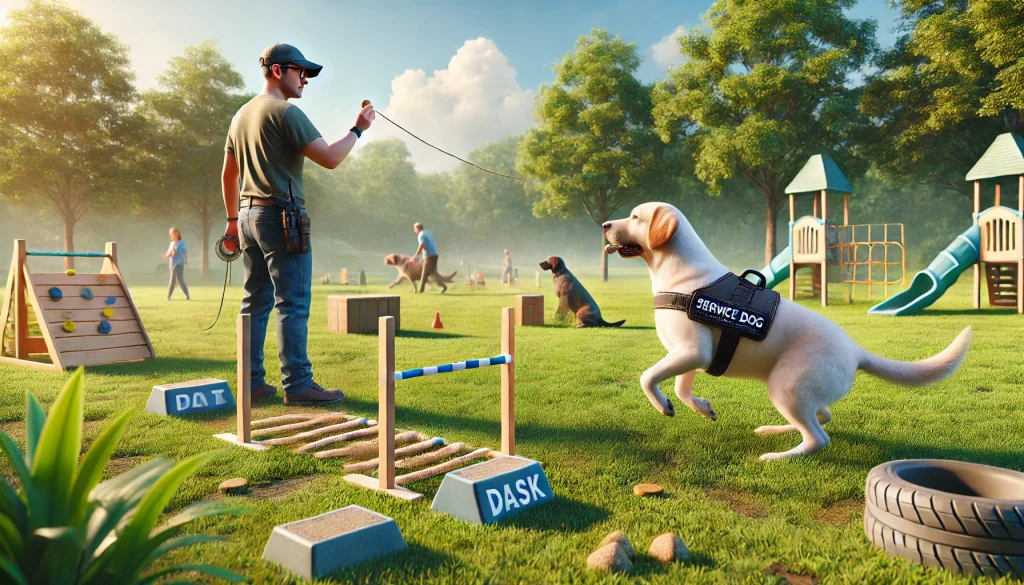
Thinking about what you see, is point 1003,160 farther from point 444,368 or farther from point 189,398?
point 189,398

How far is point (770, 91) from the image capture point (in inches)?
893

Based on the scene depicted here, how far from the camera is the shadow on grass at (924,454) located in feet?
12.2

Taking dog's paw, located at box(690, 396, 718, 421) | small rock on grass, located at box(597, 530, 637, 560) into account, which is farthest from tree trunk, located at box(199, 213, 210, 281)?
small rock on grass, located at box(597, 530, 637, 560)

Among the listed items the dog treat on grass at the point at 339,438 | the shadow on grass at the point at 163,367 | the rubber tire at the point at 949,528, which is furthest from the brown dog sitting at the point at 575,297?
the rubber tire at the point at 949,528

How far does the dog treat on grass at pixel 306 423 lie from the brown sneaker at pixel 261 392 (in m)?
0.94

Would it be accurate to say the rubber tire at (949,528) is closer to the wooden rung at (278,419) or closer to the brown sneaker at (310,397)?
the wooden rung at (278,419)

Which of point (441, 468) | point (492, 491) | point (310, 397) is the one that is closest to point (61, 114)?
point (310, 397)

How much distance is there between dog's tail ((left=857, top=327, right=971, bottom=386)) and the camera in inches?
141

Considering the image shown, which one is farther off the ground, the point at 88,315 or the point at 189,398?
the point at 88,315

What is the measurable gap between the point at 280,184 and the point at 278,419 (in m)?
1.76

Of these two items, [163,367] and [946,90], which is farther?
→ [946,90]

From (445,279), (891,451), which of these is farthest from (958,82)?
(891,451)

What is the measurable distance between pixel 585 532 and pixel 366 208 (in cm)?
6443

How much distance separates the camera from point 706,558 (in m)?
2.58
